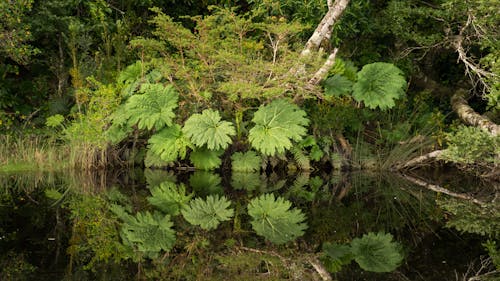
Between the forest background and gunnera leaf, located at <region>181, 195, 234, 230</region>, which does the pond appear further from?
the forest background

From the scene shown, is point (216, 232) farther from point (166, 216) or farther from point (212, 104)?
point (212, 104)

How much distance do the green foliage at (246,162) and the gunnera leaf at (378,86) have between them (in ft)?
6.55

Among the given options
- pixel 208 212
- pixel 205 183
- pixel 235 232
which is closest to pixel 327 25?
pixel 205 183

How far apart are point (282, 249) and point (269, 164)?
579 centimetres

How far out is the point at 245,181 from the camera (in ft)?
29.2

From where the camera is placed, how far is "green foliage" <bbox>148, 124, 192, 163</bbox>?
962 centimetres

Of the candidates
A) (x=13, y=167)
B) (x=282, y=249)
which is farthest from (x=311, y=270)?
(x=13, y=167)

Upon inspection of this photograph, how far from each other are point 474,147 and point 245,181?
3199 millimetres

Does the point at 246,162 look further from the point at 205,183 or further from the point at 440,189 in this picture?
the point at 440,189

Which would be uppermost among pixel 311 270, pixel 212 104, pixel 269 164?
pixel 311 270

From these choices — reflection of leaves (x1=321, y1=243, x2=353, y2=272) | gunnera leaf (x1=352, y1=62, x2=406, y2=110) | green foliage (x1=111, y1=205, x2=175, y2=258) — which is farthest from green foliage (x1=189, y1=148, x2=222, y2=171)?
reflection of leaves (x1=321, y1=243, x2=353, y2=272)

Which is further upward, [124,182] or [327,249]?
[327,249]

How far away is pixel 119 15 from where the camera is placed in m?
13.2

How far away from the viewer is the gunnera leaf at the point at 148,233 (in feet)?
15.1
